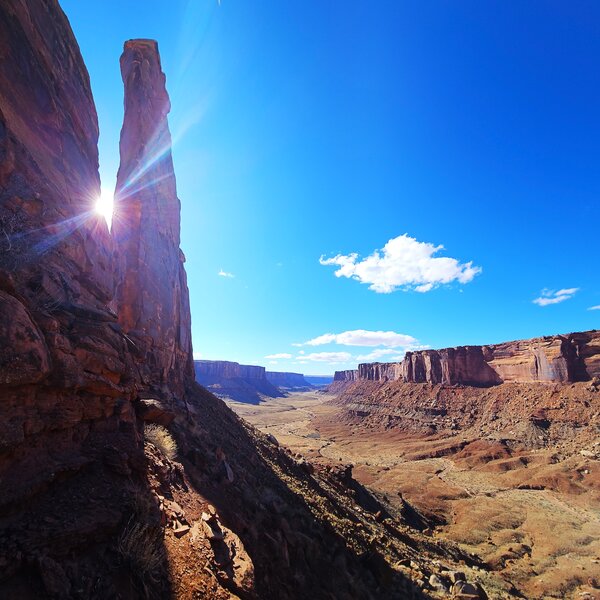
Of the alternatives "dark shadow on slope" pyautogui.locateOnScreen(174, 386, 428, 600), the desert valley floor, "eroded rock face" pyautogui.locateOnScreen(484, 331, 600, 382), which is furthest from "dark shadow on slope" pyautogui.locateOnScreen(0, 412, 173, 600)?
"eroded rock face" pyautogui.locateOnScreen(484, 331, 600, 382)

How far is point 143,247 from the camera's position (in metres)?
22.3

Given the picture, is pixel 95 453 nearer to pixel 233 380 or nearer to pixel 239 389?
pixel 239 389

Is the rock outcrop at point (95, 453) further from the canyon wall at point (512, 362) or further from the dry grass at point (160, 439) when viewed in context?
the canyon wall at point (512, 362)

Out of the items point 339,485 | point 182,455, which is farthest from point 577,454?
Answer: point 182,455

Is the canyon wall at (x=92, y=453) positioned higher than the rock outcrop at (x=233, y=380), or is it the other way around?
the canyon wall at (x=92, y=453)

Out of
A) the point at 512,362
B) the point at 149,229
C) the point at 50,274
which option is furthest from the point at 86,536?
the point at 512,362

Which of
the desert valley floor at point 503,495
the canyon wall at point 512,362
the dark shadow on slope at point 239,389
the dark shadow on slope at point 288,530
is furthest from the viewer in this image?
the dark shadow on slope at point 239,389

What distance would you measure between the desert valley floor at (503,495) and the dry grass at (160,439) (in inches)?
735

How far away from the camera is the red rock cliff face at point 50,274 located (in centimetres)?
495

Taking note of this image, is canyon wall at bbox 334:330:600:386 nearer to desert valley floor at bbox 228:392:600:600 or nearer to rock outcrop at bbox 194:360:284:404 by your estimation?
desert valley floor at bbox 228:392:600:600

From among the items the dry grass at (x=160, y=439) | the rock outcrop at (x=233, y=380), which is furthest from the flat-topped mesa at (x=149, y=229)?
the rock outcrop at (x=233, y=380)

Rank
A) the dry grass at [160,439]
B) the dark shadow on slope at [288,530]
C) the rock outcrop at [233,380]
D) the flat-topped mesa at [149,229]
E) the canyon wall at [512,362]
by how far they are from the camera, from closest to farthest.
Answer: the dark shadow on slope at [288,530]
the dry grass at [160,439]
the flat-topped mesa at [149,229]
the canyon wall at [512,362]
the rock outcrop at [233,380]

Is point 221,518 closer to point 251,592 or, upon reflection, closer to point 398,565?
point 251,592

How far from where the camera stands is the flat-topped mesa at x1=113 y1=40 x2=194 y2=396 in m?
20.9
